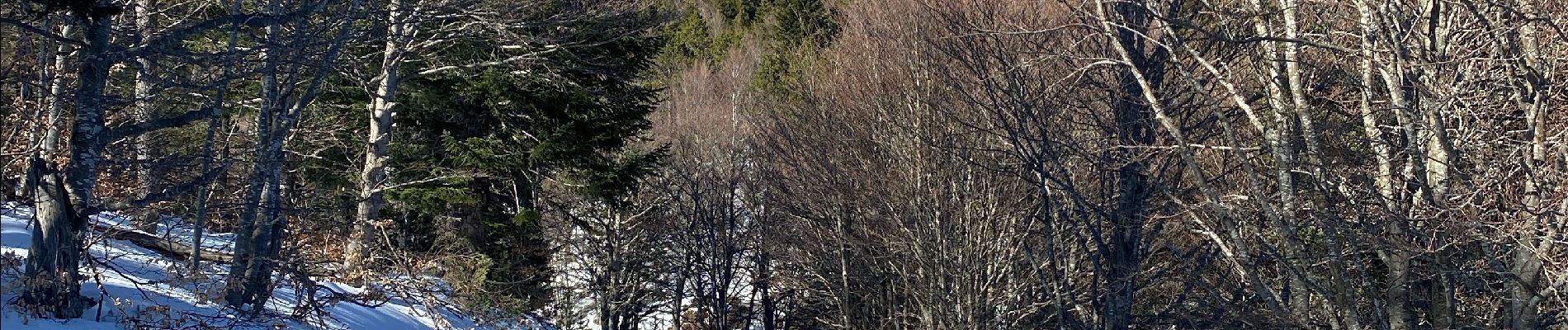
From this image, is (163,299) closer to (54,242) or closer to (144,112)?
(54,242)

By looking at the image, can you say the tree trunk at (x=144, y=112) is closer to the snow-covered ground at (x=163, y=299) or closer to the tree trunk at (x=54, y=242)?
the snow-covered ground at (x=163, y=299)

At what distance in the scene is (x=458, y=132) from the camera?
20.0 meters

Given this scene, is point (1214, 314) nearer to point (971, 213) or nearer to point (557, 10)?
point (971, 213)

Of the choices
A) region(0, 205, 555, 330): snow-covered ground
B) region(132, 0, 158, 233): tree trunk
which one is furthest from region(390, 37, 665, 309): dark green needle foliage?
region(132, 0, 158, 233): tree trunk

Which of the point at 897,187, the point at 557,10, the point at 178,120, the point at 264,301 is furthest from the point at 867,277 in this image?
the point at 178,120

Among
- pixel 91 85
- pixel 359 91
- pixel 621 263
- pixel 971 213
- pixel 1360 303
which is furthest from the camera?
pixel 621 263

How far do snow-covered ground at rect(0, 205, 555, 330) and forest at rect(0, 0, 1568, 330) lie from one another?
6 centimetres

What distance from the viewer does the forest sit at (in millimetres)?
8039

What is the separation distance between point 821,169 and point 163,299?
11444 millimetres

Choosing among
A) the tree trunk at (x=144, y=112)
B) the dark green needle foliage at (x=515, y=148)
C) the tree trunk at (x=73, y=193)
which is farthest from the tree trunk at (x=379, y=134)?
the tree trunk at (x=73, y=193)

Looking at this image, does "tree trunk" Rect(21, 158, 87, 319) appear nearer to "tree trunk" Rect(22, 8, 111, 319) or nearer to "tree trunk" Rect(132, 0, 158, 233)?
"tree trunk" Rect(22, 8, 111, 319)

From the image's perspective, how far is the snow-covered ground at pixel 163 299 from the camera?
9.22m

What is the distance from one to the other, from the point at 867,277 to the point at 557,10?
251 inches

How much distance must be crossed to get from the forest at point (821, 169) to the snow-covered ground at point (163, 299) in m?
0.06
